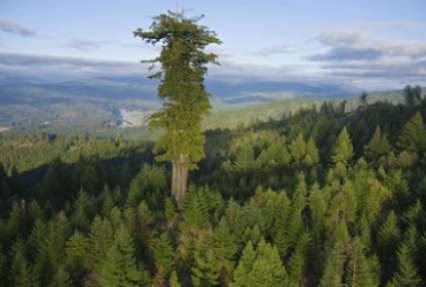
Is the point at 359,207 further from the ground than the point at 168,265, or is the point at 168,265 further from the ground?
the point at 359,207

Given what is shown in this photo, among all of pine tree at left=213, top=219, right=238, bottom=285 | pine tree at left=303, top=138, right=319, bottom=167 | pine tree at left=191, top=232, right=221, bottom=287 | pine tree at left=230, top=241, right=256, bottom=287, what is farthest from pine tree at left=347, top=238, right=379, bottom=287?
pine tree at left=303, top=138, right=319, bottom=167

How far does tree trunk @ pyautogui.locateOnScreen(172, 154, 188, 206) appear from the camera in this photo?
3238cm

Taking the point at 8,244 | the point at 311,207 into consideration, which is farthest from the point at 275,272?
the point at 8,244

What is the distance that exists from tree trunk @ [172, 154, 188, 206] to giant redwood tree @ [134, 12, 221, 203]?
0.30 ft

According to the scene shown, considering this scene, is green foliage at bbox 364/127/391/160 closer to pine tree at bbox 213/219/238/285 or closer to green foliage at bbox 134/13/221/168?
green foliage at bbox 134/13/221/168

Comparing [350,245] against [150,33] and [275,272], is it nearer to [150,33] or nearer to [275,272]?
[275,272]

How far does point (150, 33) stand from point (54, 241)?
16255 mm

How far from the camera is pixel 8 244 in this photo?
99.1ft

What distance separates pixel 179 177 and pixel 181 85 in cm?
779

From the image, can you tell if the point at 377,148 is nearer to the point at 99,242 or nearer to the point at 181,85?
the point at 181,85

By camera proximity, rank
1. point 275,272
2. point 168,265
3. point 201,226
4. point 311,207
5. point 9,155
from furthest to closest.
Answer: point 9,155, point 311,207, point 201,226, point 168,265, point 275,272

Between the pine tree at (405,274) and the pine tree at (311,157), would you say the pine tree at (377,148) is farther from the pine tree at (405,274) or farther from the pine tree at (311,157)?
the pine tree at (405,274)

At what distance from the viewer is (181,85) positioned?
30.5m

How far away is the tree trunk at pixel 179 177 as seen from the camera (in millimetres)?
32375
